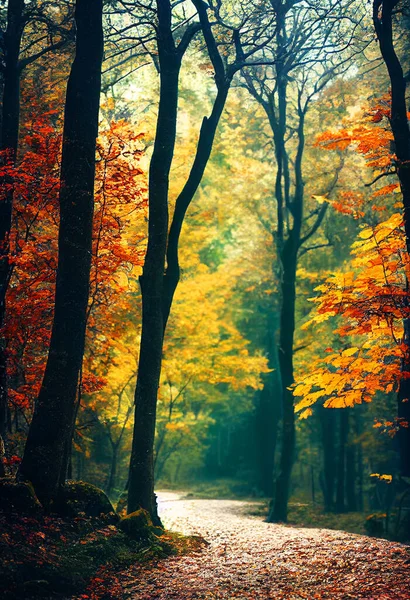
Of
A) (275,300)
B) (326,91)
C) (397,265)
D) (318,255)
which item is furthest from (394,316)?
(275,300)

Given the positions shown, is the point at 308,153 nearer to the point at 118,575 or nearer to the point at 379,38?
the point at 379,38

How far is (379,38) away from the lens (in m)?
7.71

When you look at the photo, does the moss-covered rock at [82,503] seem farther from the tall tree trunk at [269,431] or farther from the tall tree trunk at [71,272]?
the tall tree trunk at [269,431]

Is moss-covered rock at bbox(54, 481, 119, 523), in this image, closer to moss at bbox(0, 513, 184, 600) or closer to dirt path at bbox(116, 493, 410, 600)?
moss at bbox(0, 513, 184, 600)

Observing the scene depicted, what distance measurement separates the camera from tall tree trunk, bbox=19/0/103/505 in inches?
256

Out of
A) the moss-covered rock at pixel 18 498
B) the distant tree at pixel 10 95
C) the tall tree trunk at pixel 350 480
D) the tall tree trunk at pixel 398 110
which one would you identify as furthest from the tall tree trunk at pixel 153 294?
the tall tree trunk at pixel 350 480

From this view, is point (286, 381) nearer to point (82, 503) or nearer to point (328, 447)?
point (328, 447)

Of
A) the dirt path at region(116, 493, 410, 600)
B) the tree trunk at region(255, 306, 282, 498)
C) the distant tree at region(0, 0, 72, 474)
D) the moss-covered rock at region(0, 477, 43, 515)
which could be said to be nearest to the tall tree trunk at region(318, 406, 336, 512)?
the tree trunk at region(255, 306, 282, 498)

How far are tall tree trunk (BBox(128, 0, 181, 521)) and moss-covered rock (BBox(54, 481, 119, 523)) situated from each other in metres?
1.14

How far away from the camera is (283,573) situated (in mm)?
6211

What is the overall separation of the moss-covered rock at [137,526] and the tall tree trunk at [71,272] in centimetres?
122

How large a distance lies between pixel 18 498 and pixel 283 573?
3020 millimetres

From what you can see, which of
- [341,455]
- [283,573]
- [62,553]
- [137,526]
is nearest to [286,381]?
[341,455]

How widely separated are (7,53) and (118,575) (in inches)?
330
